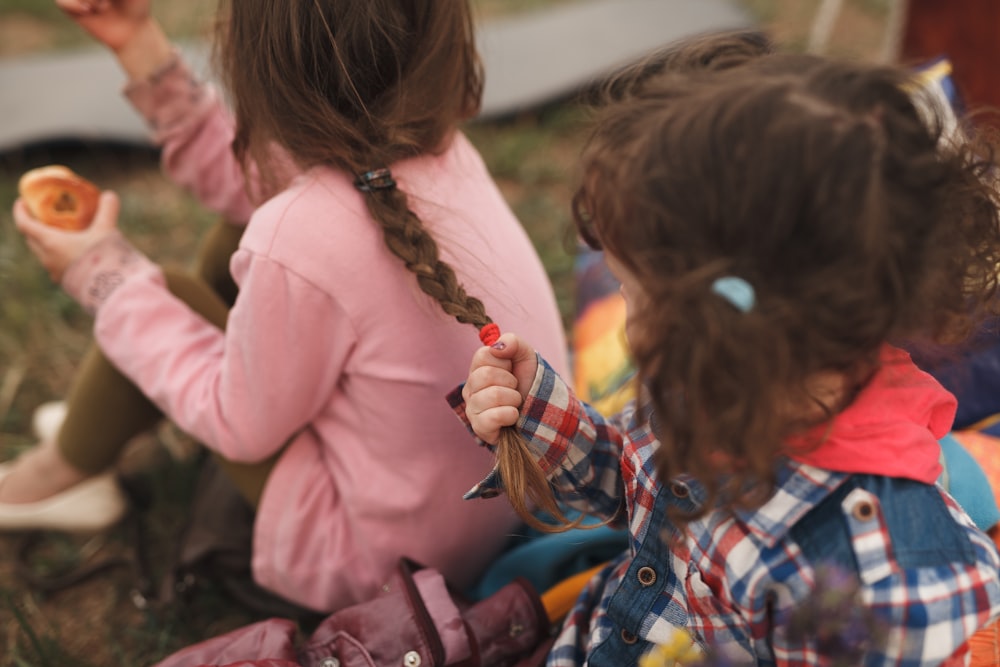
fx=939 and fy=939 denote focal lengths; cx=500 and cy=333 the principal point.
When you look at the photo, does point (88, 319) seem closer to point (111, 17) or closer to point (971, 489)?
point (111, 17)

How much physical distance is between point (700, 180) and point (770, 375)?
0.57 feet

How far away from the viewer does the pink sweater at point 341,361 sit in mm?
1098

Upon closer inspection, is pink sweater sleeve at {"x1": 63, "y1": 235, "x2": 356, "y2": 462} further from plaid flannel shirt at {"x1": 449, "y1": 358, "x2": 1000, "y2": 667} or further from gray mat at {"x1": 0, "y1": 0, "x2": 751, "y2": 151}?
gray mat at {"x1": 0, "y1": 0, "x2": 751, "y2": 151}

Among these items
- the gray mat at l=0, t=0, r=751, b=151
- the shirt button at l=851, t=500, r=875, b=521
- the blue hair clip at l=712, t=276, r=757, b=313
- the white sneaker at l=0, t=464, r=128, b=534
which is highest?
the blue hair clip at l=712, t=276, r=757, b=313

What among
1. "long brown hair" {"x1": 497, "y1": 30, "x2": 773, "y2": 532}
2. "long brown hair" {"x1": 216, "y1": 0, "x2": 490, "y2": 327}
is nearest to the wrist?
"long brown hair" {"x1": 216, "y1": 0, "x2": 490, "y2": 327}

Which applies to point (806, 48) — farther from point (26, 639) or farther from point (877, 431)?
point (26, 639)

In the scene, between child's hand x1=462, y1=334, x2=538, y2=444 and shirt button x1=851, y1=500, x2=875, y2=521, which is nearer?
shirt button x1=851, y1=500, x2=875, y2=521

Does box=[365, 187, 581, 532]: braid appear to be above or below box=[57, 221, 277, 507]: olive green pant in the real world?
above

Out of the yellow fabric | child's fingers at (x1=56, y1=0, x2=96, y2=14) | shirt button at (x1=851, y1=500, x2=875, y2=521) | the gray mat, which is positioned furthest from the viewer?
the gray mat

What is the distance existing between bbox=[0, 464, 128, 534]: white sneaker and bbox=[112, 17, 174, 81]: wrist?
69cm

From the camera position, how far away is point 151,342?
1.29 meters

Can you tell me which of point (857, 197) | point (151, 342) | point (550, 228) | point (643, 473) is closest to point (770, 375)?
point (857, 197)

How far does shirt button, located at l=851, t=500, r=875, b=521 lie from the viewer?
2.79 feet

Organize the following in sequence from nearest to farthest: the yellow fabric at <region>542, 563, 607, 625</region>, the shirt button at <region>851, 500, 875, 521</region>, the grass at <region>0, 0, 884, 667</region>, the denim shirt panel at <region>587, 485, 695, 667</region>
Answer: the shirt button at <region>851, 500, 875, 521</region> → the denim shirt panel at <region>587, 485, 695, 667</region> → the yellow fabric at <region>542, 563, 607, 625</region> → the grass at <region>0, 0, 884, 667</region>
